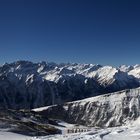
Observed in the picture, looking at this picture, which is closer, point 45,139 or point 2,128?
point 45,139

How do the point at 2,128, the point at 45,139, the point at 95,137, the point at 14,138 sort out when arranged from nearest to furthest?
1. the point at 95,137
2. the point at 45,139
3. the point at 14,138
4. the point at 2,128

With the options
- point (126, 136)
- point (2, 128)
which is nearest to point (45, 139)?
point (126, 136)

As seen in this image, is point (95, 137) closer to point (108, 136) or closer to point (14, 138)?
point (108, 136)

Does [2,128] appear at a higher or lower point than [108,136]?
higher

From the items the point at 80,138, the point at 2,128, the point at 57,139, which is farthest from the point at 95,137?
the point at 2,128

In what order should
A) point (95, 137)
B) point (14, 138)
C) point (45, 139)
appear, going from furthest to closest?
1. point (14, 138)
2. point (45, 139)
3. point (95, 137)

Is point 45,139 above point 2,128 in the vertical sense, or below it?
below

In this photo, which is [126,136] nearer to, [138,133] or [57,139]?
[138,133]

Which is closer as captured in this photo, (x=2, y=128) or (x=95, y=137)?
(x=95, y=137)

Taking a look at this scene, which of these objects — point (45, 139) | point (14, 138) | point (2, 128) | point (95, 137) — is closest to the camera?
point (95, 137)
